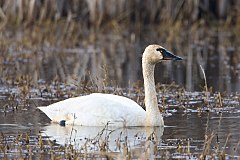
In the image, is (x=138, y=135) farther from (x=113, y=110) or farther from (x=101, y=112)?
(x=101, y=112)

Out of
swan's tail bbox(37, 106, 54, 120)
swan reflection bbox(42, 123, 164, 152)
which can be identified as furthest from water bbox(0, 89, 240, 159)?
swan's tail bbox(37, 106, 54, 120)

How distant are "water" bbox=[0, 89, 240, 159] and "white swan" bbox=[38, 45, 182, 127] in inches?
4.6

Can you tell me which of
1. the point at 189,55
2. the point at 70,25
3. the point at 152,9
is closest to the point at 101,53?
the point at 189,55

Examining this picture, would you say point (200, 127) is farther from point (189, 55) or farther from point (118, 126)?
point (189, 55)

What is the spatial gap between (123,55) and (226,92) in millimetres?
6088

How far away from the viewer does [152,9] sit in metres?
23.7

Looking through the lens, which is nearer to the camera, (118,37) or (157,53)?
(157,53)

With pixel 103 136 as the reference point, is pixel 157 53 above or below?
above

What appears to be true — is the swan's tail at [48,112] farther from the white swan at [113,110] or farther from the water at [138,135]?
the water at [138,135]

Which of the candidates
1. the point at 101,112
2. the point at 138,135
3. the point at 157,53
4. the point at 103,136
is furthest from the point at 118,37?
the point at 103,136

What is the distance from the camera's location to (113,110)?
390 inches

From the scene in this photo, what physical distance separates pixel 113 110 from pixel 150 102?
49 cm

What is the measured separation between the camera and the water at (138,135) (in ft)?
26.6

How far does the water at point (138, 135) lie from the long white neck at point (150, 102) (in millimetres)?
124
